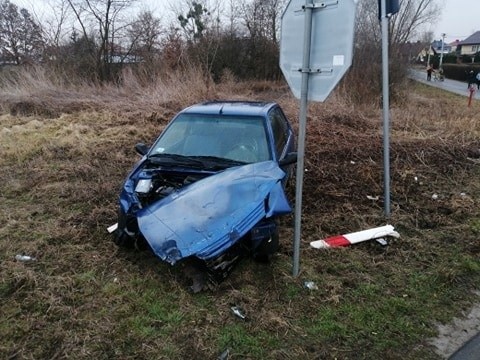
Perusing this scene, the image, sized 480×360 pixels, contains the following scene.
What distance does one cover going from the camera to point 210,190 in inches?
146

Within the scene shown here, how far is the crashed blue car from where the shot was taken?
3.32 meters

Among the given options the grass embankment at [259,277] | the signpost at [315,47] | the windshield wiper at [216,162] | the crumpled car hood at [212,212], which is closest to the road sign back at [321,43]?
the signpost at [315,47]

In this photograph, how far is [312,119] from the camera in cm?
1083

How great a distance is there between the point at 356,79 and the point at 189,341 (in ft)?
45.2

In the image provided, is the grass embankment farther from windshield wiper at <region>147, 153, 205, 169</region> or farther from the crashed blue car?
windshield wiper at <region>147, 153, 205, 169</region>

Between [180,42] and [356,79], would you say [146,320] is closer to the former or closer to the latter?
[356,79]

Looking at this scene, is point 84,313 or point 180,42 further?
point 180,42

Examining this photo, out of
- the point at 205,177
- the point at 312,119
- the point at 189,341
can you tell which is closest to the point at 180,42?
the point at 312,119

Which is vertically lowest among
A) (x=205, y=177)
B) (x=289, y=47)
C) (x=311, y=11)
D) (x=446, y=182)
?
(x=446, y=182)

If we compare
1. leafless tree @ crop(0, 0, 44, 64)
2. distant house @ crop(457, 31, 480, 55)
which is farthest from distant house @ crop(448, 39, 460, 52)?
leafless tree @ crop(0, 0, 44, 64)

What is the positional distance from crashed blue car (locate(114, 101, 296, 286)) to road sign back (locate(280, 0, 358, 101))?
3.54 ft

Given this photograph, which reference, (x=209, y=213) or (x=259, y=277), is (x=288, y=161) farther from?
(x=259, y=277)

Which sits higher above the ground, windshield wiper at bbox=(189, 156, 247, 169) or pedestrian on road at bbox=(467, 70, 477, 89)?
windshield wiper at bbox=(189, 156, 247, 169)

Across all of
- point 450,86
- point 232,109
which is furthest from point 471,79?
point 232,109
